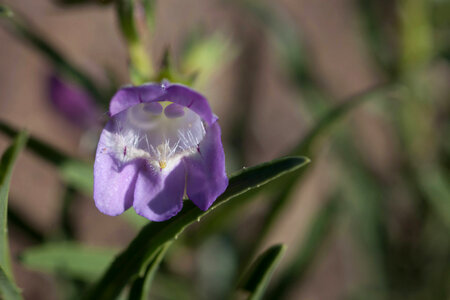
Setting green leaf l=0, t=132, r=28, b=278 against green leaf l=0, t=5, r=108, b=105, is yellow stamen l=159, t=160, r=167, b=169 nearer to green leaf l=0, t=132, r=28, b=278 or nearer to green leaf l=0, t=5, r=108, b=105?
green leaf l=0, t=132, r=28, b=278

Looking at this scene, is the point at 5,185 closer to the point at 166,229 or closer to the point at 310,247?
the point at 166,229

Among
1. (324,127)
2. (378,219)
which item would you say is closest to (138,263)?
(324,127)

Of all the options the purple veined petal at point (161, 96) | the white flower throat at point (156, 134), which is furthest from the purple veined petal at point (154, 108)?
the purple veined petal at point (161, 96)

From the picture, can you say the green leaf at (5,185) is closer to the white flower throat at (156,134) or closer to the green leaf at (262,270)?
the white flower throat at (156,134)

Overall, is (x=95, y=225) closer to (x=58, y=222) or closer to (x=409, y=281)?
(x=58, y=222)

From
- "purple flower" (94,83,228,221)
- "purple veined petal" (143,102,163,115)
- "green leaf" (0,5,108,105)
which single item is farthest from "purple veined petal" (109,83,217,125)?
"green leaf" (0,5,108,105)
